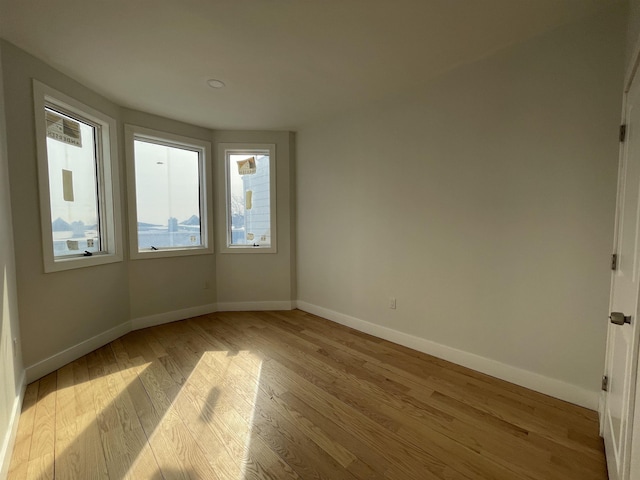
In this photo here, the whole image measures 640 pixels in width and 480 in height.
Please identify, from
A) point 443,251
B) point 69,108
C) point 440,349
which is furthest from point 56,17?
point 440,349

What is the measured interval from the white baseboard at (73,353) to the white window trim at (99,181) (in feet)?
2.49

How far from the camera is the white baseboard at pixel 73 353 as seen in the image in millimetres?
2205

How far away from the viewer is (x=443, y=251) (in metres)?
2.48

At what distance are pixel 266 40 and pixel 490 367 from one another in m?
3.11

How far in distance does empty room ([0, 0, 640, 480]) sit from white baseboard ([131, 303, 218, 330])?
0.22ft

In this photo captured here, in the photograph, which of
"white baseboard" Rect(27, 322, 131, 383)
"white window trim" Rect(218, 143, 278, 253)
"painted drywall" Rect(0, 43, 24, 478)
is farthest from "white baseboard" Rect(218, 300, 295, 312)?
"painted drywall" Rect(0, 43, 24, 478)

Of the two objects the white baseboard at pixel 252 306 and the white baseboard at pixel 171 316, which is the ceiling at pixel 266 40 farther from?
the white baseboard at pixel 252 306

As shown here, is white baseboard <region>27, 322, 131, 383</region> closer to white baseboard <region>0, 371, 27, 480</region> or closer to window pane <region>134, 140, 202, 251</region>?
white baseboard <region>0, 371, 27, 480</region>

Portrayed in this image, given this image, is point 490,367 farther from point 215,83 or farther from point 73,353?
point 73,353

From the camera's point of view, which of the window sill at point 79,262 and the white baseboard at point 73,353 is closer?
the white baseboard at point 73,353

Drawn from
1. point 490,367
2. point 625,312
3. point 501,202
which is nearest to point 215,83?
point 501,202

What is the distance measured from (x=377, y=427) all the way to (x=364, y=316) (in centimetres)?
153

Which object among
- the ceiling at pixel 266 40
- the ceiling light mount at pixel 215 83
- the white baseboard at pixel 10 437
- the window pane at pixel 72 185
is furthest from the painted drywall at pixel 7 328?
the ceiling light mount at pixel 215 83

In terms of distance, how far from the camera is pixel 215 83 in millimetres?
2508
